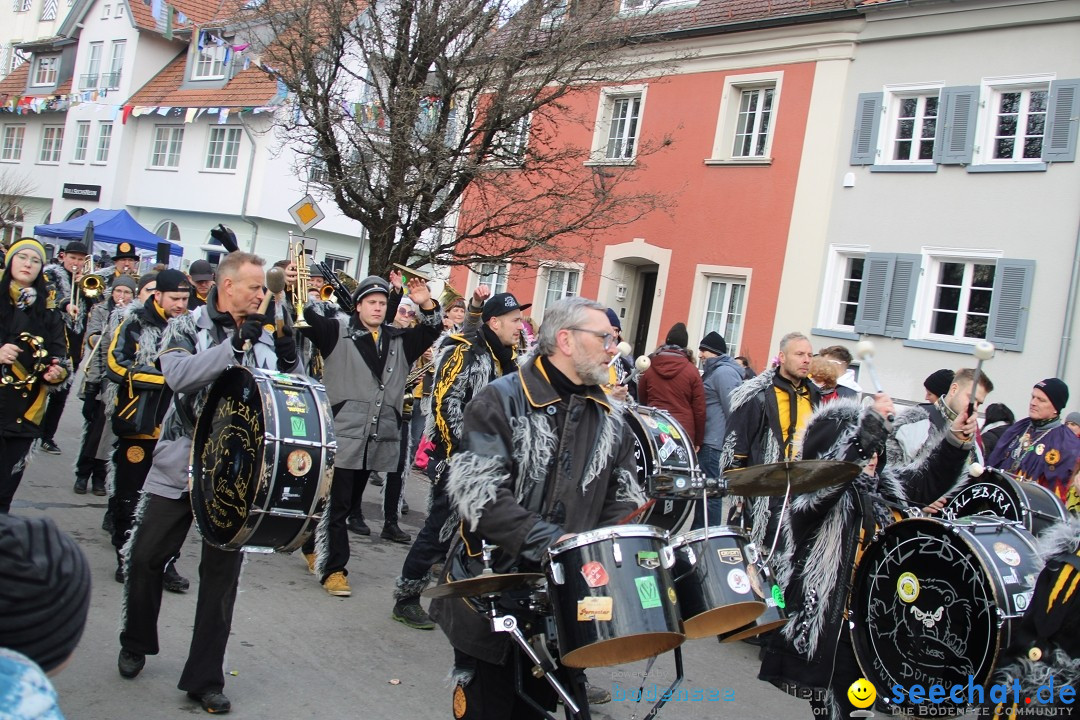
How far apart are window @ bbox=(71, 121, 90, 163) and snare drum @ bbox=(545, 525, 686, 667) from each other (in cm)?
3816

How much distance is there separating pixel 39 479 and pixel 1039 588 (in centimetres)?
820

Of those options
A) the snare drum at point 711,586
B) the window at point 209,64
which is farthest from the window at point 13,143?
the snare drum at point 711,586

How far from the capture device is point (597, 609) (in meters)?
3.14

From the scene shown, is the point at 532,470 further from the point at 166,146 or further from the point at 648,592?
the point at 166,146

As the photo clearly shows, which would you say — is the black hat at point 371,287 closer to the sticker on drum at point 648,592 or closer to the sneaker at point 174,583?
the sneaker at point 174,583

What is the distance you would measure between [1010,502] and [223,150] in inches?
1219

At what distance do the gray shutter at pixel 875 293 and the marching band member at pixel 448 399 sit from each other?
1112 cm

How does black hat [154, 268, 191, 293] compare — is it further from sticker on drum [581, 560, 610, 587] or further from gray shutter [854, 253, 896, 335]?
gray shutter [854, 253, 896, 335]

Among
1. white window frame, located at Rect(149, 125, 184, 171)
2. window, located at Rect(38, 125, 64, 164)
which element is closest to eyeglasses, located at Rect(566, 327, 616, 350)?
white window frame, located at Rect(149, 125, 184, 171)

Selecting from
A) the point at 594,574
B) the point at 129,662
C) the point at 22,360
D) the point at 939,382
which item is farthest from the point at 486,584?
the point at 939,382

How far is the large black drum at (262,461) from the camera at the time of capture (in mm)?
4320

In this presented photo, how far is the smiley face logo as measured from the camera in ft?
14.3

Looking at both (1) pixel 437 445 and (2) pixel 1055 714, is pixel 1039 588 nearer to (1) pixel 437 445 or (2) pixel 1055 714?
(2) pixel 1055 714

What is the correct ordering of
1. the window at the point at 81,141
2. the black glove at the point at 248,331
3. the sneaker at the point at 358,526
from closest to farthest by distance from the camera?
the black glove at the point at 248,331, the sneaker at the point at 358,526, the window at the point at 81,141
